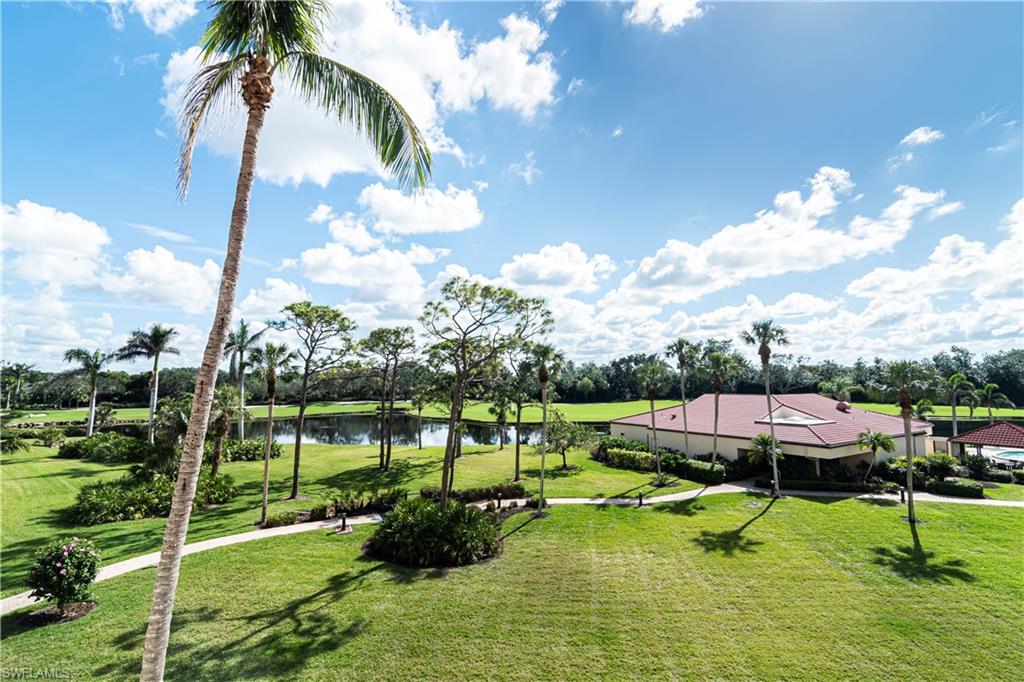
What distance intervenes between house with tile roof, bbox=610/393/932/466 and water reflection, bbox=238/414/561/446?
754 inches

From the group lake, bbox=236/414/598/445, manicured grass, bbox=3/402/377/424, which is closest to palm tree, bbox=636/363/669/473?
lake, bbox=236/414/598/445

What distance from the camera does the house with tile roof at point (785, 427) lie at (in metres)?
26.5

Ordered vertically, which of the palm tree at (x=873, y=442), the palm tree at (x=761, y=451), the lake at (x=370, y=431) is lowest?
the lake at (x=370, y=431)

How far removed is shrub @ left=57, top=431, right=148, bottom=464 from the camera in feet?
86.0

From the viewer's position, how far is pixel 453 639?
9.66 m

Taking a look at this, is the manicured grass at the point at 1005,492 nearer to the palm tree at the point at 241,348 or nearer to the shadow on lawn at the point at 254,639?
the shadow on lawn at the point at 254,639

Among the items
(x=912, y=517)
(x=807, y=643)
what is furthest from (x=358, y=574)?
(x=912, y=517)

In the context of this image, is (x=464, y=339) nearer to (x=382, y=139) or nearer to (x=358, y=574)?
(x=358, y=574)

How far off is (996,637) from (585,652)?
9.70m

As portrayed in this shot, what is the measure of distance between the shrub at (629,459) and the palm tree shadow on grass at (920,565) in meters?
16.6

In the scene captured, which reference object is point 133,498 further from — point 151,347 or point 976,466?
point 976,466

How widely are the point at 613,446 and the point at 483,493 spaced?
17166 mm

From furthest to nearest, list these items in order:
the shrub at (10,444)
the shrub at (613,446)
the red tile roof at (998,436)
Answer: the shrub at (613,446) → the shrub at (10,444) → the red tile roof at (998,436)

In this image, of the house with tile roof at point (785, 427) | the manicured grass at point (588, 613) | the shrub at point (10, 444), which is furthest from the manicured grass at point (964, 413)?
the shrub at point (10, 444)
